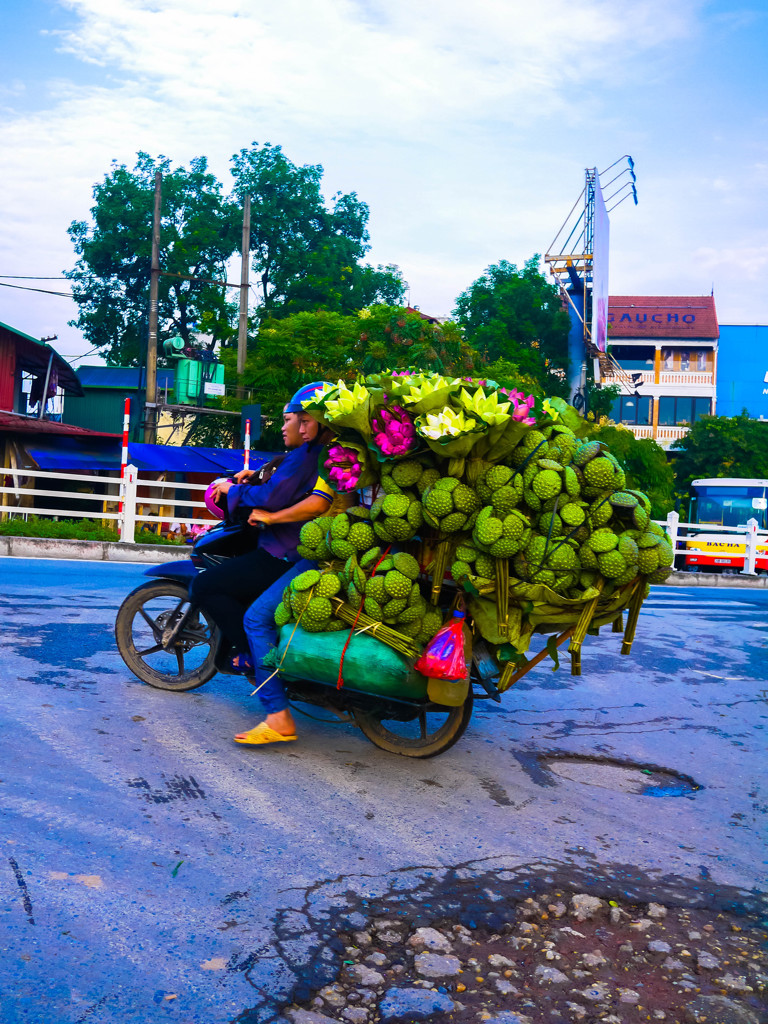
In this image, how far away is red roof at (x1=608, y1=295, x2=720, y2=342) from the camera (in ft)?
168

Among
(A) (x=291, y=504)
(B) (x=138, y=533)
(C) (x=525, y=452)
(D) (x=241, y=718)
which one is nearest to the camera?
(C) (x=525, y=452)

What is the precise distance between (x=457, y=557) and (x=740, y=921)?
182cm

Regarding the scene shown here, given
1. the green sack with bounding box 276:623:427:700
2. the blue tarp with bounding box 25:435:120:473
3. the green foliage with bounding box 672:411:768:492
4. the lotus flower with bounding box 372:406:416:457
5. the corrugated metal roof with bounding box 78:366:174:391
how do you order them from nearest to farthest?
the lotus flower with bounding box 372:406:416:457, the green sack with bounding box 276:623:427:700, the blue tarp with bounding box 25:435:120:473, the green foliage with bounding box 672:411:768:492, the corrugated metal roof with bounding box 78:366:174:391

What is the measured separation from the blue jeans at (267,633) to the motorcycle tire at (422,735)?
0.42 meters

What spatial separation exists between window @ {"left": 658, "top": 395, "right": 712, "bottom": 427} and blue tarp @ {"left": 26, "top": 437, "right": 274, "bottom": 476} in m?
31.0

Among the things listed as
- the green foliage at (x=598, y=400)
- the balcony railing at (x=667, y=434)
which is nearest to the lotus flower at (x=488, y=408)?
the green foliage at (x=598, y=400)

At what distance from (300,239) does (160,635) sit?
3929 centimetres

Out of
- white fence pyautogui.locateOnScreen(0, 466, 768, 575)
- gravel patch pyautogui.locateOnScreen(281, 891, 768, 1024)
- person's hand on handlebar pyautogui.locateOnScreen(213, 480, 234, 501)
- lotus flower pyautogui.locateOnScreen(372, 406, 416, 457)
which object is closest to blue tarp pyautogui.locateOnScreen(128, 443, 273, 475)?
white fence pyautogui.locateOnScreen(0, 466, 768, 575)

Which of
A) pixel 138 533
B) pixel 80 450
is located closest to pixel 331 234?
pixel 80 450

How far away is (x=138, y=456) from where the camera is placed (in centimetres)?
2562

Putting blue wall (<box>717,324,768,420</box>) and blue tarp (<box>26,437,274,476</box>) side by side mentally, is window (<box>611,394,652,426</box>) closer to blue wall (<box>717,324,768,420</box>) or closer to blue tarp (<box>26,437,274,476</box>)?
blue wall (<box>717,324,768,420</box>)

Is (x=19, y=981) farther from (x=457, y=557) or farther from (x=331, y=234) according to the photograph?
(x=331, y=234)

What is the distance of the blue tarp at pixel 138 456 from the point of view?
25719mm

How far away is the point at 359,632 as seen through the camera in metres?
4.34
